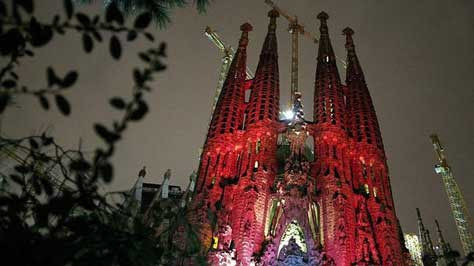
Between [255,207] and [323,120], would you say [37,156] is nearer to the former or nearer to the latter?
[255,207]

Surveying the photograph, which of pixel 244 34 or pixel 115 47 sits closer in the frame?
pixel 115 47

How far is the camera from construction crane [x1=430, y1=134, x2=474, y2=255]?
58688 millimetres

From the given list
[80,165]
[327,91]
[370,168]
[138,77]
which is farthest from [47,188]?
[327,91]

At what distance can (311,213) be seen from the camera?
33094 millimetres

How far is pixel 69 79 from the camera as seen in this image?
201 inches

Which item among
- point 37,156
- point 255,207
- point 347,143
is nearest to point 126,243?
point 37,156

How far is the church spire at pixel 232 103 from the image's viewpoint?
40.0 m

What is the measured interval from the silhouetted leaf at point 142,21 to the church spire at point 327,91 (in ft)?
112

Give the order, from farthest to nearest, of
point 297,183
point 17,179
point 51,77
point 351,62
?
point 351,62 → point 297,183 → point 17,179 → point 51,77

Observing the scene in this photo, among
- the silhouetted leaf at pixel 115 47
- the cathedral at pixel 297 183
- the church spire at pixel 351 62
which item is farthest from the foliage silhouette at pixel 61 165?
the church spire at pixel 351 62

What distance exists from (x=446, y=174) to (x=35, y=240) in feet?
219

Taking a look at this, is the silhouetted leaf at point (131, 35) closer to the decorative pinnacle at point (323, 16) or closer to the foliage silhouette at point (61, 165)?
the foliage silhouette at point (61, 165)

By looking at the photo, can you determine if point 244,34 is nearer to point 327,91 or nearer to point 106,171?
point 327,91

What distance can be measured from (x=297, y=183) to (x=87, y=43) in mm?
29369
